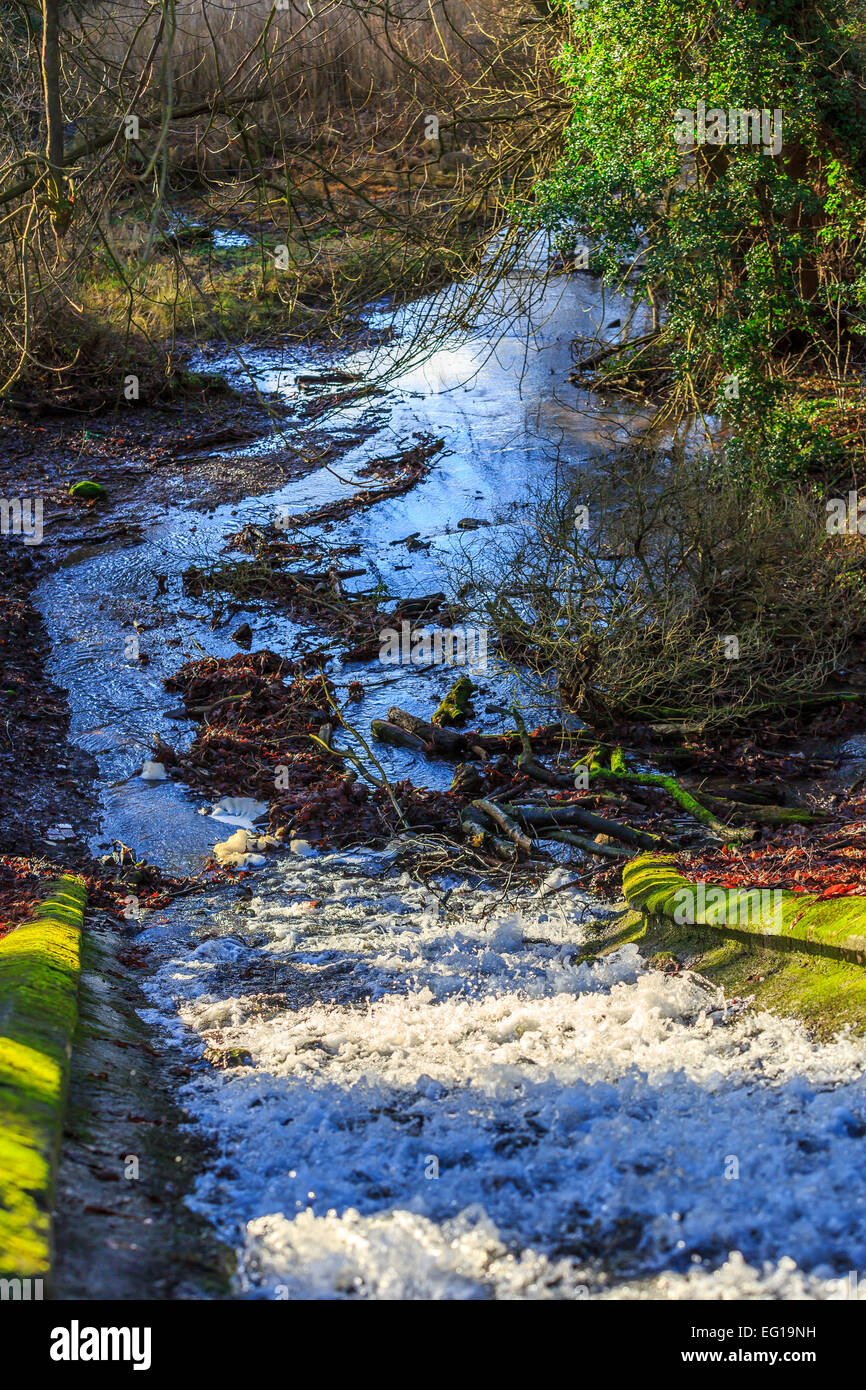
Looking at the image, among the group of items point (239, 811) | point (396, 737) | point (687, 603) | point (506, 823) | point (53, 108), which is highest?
point (53, 108)

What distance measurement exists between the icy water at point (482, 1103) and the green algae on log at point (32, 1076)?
20.0 inches

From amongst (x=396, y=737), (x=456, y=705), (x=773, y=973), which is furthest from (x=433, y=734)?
(x=773, y=973)

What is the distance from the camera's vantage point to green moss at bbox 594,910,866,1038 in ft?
13.4

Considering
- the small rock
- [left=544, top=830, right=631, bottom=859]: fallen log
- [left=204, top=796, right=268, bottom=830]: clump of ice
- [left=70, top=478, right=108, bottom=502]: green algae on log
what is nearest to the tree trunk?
[left=204, top=796, right=268, bottom=830]: clump of ice

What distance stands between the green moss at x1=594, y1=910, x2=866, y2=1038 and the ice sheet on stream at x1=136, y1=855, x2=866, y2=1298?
97mm

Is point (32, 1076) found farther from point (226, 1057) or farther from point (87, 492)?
point (87, 492)

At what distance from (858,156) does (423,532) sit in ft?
19.9

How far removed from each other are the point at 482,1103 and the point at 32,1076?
4.92 feet

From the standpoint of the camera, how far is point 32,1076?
3467 millimetres

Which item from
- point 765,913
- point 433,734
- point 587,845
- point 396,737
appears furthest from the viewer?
point 396,737

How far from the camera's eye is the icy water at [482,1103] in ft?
10.3

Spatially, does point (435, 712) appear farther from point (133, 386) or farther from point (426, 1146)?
point (133, 386)

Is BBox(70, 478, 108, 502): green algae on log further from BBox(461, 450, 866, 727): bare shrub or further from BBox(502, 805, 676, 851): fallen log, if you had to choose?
BBox(502, 805, 676, 851): fallen log

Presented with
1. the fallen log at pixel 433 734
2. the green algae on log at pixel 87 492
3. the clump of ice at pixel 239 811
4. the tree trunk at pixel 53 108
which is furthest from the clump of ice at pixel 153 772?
the green algae on log at pixel 87 492
